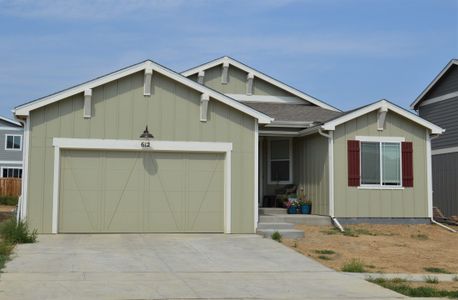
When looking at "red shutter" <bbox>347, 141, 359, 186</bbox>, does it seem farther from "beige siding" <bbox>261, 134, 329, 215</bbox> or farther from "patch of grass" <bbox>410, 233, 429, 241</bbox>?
"patch of grass" <bbox>410, 233, 429, 241</bbox>

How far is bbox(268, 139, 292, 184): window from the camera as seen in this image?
2034cm

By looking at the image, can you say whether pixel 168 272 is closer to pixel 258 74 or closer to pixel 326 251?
pixel 326 251

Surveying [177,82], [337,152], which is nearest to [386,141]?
[337,152]

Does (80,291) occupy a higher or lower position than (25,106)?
lower

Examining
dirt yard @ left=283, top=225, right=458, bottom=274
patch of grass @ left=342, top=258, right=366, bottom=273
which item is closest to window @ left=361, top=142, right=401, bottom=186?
dirt yard @ left=283, top=225, right=458, bottom=274

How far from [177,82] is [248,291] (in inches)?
324

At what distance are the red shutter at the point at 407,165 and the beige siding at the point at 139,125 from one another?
4902 millimetres

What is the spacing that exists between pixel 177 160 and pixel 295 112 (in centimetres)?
614

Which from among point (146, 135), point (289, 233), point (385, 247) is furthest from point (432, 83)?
point (146, 135)

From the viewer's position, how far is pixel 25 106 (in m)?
15.1

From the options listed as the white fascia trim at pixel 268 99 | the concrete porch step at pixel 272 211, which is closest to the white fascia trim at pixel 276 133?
the concrete porch step at pixel 272 211

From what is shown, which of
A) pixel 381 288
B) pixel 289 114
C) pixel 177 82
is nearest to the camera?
pixel 381 288

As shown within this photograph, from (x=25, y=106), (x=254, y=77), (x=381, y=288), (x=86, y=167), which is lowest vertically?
(x=381, y=288)

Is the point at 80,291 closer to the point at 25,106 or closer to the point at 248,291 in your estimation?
the point at 248,291
